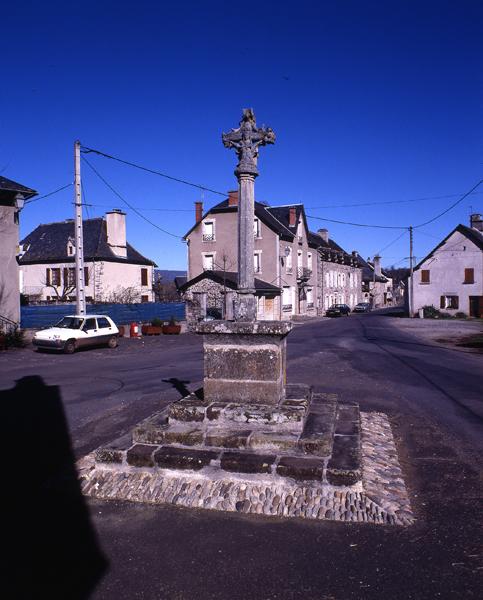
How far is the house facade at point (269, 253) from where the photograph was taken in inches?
1485

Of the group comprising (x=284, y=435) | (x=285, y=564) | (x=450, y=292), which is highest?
(x=450, y=292)

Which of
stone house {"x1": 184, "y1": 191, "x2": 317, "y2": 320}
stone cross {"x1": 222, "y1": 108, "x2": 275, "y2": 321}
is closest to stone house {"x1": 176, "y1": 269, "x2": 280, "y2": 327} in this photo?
stone house {"x1": 184, "y1": 191, "x2": 317, "y2": 320}

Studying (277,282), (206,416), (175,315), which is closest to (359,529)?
(206,416)

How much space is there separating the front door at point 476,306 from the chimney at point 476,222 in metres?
9.38

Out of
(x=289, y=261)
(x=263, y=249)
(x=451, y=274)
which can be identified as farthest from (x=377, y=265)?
(x=263, y=249)

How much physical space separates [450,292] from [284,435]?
41718 millimetres

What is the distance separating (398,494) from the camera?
4.73m

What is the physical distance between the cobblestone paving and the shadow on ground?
0.36 metres

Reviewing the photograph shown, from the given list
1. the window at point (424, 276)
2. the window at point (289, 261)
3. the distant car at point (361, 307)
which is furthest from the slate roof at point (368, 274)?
the window at point (289, 261)

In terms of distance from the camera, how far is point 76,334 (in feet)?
60.5

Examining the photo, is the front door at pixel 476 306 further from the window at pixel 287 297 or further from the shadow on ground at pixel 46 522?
the shadow on ground at pixel 46 522

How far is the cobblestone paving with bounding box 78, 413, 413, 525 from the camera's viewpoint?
442 centimetres

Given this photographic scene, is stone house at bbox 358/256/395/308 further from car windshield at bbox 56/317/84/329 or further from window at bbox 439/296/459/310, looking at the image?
car windshield at bbox 56/317/84/329

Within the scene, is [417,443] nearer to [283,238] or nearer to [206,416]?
[206,416]
